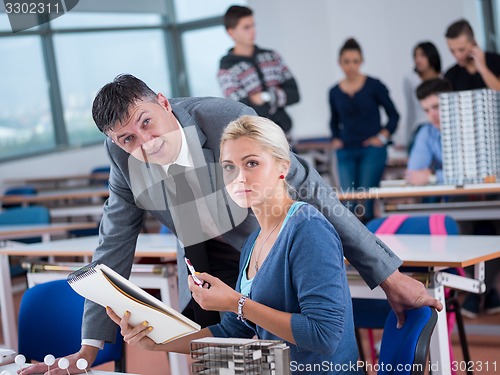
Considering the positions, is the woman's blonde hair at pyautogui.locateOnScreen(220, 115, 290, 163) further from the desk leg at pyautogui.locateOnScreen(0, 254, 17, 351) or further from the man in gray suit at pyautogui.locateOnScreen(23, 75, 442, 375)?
the desk leg at pyautogui.locateOnScreen(0, 254, 17, 351)

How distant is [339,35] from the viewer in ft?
28.0

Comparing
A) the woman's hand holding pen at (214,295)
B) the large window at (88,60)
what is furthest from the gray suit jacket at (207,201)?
the large window at (88,60)

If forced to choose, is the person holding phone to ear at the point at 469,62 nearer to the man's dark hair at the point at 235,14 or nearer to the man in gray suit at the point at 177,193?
the man's dark hair at the point at 235,14

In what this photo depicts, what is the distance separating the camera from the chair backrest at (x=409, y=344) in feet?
5.48

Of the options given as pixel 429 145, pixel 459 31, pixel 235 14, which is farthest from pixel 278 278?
pixel 459 31

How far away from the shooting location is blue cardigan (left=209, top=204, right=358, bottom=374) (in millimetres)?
1655

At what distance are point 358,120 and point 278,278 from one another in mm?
4439

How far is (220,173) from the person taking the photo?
7.24ft

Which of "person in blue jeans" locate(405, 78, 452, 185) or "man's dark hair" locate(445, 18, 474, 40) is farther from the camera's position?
"man's dark hair" locate(445, 18, 474, 40)

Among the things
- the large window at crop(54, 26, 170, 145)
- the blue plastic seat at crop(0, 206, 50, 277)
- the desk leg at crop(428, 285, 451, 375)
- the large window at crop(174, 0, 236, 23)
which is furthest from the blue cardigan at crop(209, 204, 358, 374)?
the large window at crop(174, 0, 236, 23)

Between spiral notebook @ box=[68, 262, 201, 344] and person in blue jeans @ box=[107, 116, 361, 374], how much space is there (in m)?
0.04

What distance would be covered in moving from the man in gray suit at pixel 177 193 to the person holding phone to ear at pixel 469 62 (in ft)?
10.7

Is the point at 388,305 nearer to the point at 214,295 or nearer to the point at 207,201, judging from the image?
the point at 207,201

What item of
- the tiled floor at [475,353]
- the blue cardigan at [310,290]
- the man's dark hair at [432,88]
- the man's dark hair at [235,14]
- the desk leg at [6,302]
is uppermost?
the man's dark hair at [235,14]
